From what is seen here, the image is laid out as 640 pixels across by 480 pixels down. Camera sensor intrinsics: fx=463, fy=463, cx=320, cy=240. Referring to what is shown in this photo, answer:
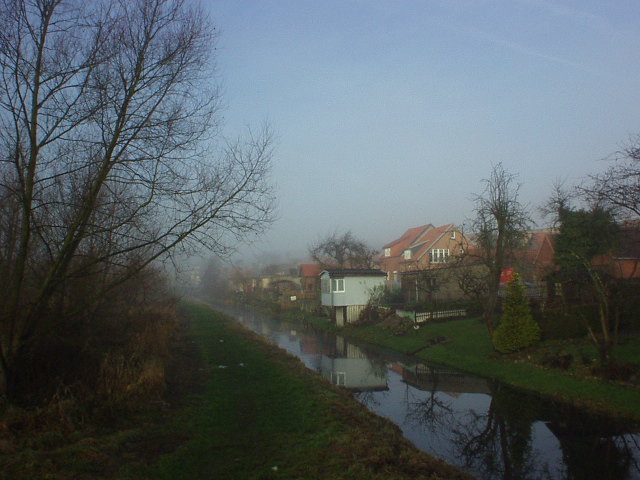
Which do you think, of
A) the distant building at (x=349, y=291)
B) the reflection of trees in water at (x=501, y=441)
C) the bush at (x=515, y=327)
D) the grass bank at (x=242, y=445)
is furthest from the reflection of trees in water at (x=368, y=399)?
the distant building at (x=349, y=291)

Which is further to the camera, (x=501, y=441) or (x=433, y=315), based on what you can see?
(x=433, y=315)

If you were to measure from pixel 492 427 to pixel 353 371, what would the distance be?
8613 mm

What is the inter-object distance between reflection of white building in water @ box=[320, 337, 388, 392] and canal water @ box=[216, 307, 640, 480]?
0.04 m

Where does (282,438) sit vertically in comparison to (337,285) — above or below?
below

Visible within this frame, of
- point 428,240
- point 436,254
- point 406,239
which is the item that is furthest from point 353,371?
point 406,239

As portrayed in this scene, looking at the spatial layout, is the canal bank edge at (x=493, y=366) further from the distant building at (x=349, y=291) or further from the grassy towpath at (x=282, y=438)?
the grassy towpath at (x=282, y=438)

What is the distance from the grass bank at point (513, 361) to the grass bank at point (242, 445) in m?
6.20

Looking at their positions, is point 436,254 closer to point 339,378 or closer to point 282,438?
point 339,378

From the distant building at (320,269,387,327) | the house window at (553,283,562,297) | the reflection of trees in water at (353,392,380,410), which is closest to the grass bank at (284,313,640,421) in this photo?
the house window at (553,283,562,297)

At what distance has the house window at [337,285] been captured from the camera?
3581 cm

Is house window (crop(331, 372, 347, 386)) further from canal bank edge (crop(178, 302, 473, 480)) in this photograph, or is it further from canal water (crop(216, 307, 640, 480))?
canal bank edge (crop(178, 302, 473, 480))

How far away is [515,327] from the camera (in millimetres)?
18266

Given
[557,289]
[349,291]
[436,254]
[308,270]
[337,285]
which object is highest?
[436,254]

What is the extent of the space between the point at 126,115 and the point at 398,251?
5473 centimetres
